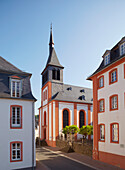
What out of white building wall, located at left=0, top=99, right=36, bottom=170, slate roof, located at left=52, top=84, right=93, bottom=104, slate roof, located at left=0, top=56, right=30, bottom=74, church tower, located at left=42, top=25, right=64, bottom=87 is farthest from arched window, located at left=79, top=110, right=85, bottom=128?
slate roof, located at left=0, top=56, right=30, bottom=74

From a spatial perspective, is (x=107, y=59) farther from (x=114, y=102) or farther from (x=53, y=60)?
(x=53, y=60)

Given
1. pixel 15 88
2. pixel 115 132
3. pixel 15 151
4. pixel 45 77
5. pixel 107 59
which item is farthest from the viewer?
pixel 45 77

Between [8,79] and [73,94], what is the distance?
24.4m

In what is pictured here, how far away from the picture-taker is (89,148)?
74.5 ft

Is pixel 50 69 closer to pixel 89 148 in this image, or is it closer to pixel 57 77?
pixel 57 77

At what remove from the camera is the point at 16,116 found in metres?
16.5

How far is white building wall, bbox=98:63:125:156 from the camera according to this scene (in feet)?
55.3

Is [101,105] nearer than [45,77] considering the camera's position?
Yes

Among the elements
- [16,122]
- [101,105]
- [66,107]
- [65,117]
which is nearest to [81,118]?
[65,117]

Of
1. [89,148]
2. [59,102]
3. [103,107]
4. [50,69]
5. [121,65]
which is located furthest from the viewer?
[50,69]

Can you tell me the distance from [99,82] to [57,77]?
765 inches

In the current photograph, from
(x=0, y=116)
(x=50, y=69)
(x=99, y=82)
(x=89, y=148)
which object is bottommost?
(x=89, y=148)

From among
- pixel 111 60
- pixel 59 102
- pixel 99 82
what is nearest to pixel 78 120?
pixel 59 102

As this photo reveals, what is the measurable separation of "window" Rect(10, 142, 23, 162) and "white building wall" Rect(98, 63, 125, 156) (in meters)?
9.04
